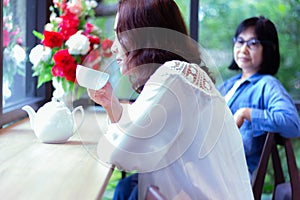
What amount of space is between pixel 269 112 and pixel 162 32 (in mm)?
947

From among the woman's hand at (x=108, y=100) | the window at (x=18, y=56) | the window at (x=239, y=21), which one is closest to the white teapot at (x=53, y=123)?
the woman's hand at (x=108, y=100)

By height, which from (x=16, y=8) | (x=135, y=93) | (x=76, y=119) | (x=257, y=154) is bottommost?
(x=257, y=154)

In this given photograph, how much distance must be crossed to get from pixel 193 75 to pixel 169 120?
0.15 meters

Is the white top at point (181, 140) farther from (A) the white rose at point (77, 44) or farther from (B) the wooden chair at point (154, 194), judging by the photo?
(A) the white rose at point (77, 44)

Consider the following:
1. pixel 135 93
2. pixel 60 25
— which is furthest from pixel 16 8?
pixel 135 93

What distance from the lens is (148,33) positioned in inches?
54.8

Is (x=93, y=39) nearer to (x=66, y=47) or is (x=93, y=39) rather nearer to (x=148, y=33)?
(x=66, y=47)

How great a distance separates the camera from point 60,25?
7.56 ft

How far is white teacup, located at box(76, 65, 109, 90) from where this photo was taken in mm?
1451

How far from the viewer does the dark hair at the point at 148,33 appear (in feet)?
4.58

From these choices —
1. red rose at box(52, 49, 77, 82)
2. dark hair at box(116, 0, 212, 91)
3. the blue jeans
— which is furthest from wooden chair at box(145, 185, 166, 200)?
red rose at box(52, 49, 77, 82)

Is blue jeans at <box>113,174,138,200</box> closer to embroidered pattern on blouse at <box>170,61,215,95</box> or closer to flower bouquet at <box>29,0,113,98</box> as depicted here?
flower bouquet at <box>29,0,113,98</box>

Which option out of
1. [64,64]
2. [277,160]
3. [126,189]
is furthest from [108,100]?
[277,160]

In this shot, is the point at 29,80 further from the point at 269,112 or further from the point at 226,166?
the point at 226,166
